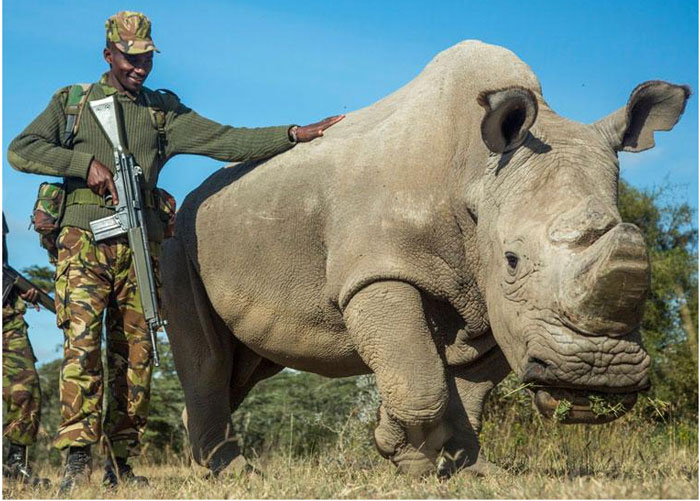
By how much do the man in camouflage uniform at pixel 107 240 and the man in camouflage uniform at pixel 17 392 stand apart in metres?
0.56

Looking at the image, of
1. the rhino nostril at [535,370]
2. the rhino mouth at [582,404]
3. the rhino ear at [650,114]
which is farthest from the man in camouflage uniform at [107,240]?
the rhino mouth at [582,404]

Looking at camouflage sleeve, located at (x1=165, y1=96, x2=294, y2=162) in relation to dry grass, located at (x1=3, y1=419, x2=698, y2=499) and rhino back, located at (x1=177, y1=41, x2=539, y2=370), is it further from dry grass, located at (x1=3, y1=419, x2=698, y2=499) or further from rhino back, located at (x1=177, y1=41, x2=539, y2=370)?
→ dry grass, located at (x1=3, y1=419, x2=698, y2=499)

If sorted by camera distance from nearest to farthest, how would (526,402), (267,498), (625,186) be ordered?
(267,498) < (526,402) < (625,186)

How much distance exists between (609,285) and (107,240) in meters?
3.50

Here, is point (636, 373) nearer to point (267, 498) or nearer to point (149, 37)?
point (267, 498)

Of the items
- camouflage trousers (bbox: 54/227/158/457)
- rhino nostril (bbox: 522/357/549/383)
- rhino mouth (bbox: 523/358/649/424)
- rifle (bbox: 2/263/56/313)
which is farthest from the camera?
rifle (bbox: 2/263/56/313)

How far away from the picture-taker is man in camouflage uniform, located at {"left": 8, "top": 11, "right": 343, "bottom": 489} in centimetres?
709

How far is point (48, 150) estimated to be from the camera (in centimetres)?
736

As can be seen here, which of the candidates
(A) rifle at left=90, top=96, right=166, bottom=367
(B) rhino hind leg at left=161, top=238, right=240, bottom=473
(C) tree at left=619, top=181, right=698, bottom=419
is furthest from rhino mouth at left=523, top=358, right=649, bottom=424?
(C) tree at left=619, top=181, right=698, bottom=419

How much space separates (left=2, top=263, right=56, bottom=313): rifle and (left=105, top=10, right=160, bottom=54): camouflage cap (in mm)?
1800

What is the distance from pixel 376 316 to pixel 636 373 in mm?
1719

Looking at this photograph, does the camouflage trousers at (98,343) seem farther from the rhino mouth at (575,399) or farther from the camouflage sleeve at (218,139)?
the rhino mouth at (575,399)

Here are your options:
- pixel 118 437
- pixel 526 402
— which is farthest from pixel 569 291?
pixel 526 402

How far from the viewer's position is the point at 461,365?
24.5ft
